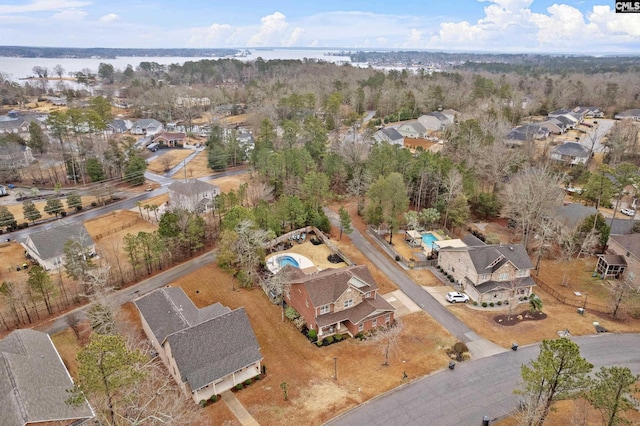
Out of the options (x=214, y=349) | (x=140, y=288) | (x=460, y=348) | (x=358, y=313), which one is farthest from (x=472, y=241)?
(x=140, y=288)

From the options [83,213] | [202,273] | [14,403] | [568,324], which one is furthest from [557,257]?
[83,213]

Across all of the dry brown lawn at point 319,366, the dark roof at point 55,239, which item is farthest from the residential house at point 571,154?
the dark roof at point 55,239

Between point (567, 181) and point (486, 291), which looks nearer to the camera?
point (486, 291)

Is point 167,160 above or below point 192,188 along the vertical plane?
below

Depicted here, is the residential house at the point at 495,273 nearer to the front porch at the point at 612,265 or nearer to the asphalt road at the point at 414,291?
the asphalt road at the point at 414,291

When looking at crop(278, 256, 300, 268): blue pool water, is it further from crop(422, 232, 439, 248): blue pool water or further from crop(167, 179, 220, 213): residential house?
crop(167, 179, 220, 213): residential house

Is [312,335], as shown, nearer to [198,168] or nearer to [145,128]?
[198,168]

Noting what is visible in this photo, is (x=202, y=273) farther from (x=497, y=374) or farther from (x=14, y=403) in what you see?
(x=497, y=374)
